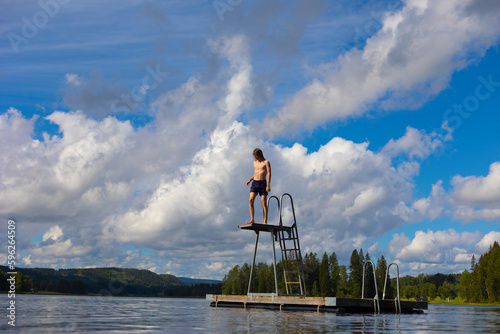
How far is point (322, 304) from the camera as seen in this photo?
76.8 ft

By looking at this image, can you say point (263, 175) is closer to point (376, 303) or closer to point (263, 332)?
point (376, 303)

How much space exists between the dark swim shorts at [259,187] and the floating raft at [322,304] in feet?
18.8

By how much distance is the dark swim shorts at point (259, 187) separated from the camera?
25188 mm

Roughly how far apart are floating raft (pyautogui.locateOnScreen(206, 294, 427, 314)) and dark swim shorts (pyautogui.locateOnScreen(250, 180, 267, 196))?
5.74 metres

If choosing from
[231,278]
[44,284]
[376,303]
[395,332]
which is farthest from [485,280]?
[44,284]

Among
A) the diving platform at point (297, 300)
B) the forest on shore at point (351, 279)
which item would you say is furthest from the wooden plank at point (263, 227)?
the forest on shore at point (351, 279)

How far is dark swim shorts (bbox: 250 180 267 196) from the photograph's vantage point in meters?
25.2

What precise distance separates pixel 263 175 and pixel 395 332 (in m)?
13.5

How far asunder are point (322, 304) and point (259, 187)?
6.80m

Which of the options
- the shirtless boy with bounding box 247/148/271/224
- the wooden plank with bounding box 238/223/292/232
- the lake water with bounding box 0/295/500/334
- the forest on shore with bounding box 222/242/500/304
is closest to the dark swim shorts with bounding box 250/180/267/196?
the shirtless boy with bounding box 247/148/271/224

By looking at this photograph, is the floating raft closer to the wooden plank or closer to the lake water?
the lake water

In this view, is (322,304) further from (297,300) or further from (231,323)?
(231,323)

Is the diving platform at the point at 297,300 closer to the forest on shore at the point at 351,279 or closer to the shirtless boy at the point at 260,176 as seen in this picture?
the shirtless boy at the point at 260,176

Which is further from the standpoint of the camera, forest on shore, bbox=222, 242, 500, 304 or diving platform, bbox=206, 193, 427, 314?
forest on shore, bbox=222, 242, 500, 304
